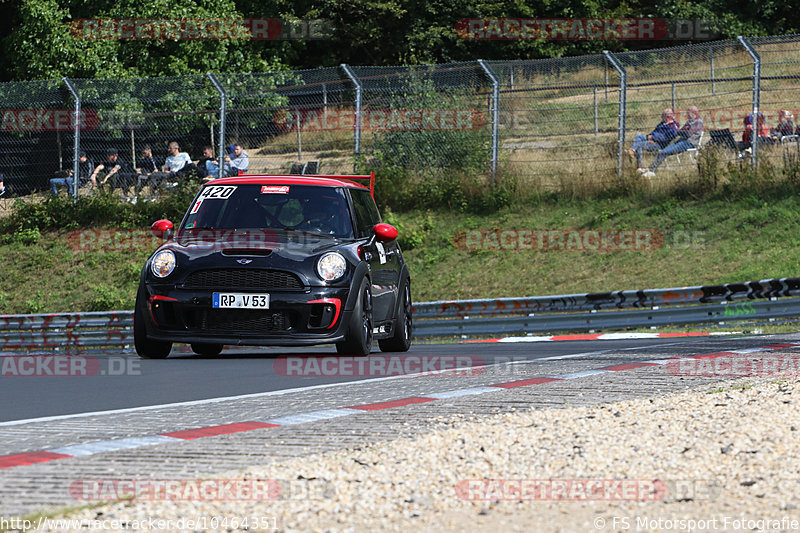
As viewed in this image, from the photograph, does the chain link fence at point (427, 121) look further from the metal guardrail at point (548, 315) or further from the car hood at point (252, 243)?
the car hood at point (252, 243)

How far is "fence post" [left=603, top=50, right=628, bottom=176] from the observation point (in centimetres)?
2142

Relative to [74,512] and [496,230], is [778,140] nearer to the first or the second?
[496,230]

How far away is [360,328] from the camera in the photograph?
35.0 feet

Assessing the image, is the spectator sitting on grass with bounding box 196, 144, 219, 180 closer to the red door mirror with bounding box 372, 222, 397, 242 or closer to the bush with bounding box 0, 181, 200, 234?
the bush with bounding box 0, 181, 200, 234

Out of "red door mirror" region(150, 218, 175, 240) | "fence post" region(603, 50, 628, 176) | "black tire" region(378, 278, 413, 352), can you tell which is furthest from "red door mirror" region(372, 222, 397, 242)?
"fence post" region(603, 50, 628, 176)

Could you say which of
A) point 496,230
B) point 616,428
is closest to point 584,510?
point 616,428

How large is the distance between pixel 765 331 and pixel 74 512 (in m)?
12.5

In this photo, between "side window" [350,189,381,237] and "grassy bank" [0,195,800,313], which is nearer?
"side window" [350,189,381,237]

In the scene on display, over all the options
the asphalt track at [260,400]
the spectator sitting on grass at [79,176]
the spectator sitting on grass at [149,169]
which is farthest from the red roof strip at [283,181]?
the spectator sitting on grass at [79,176]

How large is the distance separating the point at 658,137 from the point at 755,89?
77.3 inches

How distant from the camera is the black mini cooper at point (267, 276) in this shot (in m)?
10.3

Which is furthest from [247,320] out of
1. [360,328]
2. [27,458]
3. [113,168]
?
[113,168]

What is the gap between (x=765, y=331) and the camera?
15383 millimetres

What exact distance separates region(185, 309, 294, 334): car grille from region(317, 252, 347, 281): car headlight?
47 centimetres
